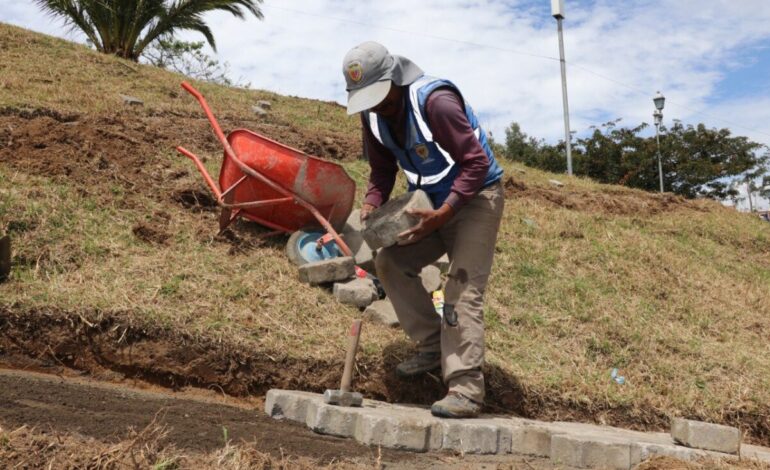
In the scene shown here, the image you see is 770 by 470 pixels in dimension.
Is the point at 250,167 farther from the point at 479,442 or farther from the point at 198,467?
the point at 198,467

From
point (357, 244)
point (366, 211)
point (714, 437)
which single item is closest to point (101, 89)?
point (357, 244)

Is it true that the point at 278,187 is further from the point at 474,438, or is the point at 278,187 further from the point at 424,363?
the point at 474,438

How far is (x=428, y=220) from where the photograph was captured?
3826 millimetres

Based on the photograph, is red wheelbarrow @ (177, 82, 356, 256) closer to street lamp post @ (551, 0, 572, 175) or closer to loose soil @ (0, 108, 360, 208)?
loose soil @ (0, 108, 360, 208)

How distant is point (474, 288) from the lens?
3.99 m

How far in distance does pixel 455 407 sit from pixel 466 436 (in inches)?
8.0

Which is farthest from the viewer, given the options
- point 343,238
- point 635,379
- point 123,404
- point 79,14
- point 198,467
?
point 79,14

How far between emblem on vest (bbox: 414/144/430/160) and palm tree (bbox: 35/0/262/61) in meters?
11.0

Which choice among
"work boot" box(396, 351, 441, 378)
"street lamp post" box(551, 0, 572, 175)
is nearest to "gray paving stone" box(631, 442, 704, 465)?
"work boot" box(396, 351, 441, 378)

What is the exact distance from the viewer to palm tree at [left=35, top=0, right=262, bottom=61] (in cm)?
1320

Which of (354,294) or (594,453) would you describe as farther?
(354,294)

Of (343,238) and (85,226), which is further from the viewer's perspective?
(343,238)

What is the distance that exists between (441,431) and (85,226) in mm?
3230

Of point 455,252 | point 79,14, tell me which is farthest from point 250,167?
point 79,14
